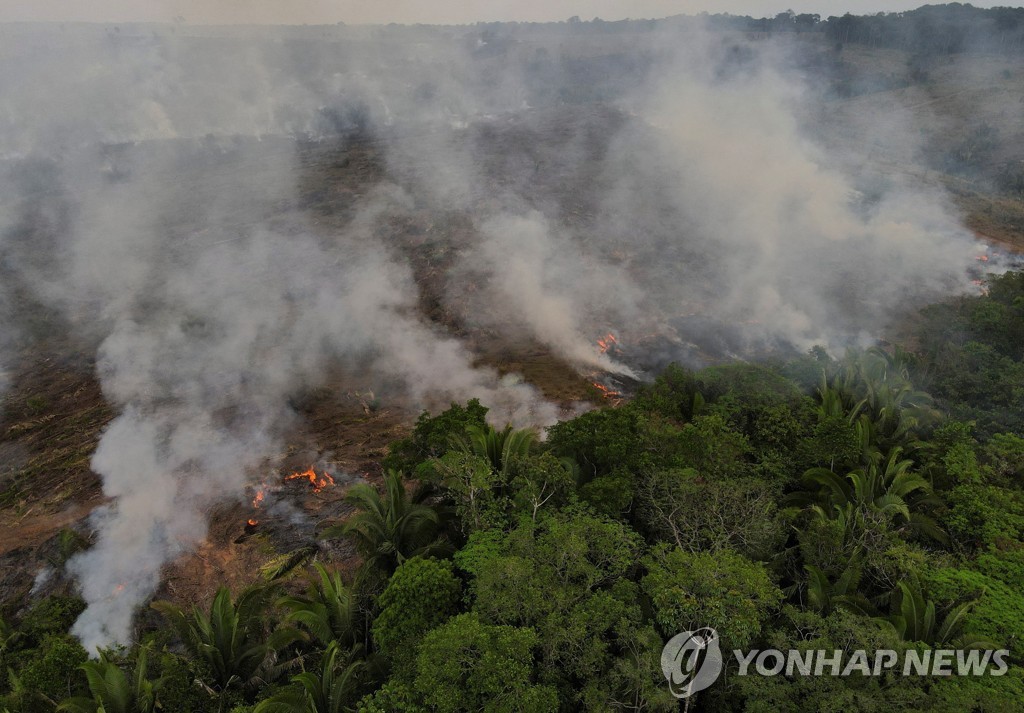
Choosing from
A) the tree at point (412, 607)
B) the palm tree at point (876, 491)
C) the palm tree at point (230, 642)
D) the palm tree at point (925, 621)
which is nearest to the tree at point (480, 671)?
the tree at point (412, 607)

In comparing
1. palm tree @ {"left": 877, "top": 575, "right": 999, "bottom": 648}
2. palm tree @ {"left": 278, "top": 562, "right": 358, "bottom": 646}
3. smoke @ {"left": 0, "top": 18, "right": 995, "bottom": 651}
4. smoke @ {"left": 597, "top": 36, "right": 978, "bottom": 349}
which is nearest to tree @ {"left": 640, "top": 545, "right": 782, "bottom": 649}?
palm tree @ {"left": 877, "top": 575, "right": 999, "bottom": 648}

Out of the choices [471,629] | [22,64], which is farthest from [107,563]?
[22,64]

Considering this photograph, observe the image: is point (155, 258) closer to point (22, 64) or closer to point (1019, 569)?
point (22, 64)

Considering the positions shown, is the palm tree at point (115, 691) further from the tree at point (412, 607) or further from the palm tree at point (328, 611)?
the tree at point (412, 607)

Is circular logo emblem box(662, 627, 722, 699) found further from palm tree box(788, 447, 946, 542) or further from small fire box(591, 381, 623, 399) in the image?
small fire box(591, 381, 623, 399)

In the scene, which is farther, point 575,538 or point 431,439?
point 431,439

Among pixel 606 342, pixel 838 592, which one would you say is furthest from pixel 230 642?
pixel 606 342

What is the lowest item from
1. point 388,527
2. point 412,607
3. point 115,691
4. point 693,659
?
point 388,527

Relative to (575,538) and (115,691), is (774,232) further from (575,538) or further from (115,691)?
(115,691)
